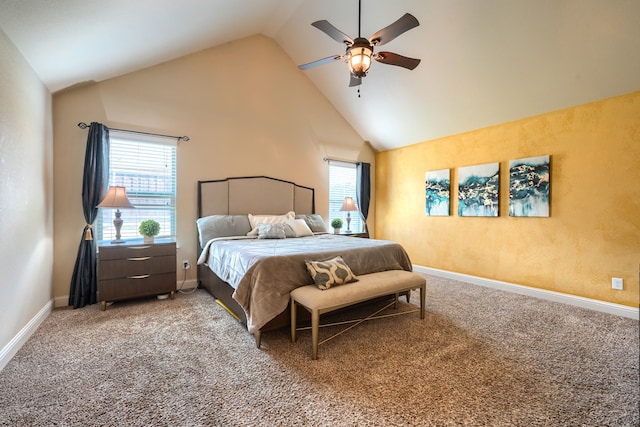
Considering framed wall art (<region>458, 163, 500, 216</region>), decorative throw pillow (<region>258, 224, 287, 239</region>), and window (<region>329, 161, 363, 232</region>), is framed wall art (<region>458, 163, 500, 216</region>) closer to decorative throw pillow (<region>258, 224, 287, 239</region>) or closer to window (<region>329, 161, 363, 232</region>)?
window (<region>329, 161, 363, 232</region>)

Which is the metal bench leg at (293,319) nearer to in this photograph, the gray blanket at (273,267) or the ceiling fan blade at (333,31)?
the gray blanket at (273,267)

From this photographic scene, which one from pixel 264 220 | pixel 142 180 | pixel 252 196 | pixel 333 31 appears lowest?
pixel 264 220

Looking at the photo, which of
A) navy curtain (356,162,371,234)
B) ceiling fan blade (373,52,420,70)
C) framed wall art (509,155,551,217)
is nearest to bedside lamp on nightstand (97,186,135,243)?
ceiling fan blade (373,52,420,70)

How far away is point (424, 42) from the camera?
129 inches

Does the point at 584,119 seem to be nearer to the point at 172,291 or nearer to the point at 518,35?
the point at 518,35

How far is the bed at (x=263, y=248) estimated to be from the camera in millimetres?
2229

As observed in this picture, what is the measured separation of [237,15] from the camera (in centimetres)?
335

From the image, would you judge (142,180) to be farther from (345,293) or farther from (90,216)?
(345,293)

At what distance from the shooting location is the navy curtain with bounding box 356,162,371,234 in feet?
17.5

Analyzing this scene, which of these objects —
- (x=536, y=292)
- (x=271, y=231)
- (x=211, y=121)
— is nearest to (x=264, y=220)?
(x=271, y=231)

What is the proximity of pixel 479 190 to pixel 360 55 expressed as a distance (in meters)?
2.79

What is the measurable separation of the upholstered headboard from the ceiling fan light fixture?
235 cm

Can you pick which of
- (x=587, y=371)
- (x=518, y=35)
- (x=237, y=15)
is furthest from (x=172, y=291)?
(x=518, y=35)

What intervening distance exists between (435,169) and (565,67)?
78.7 inches
